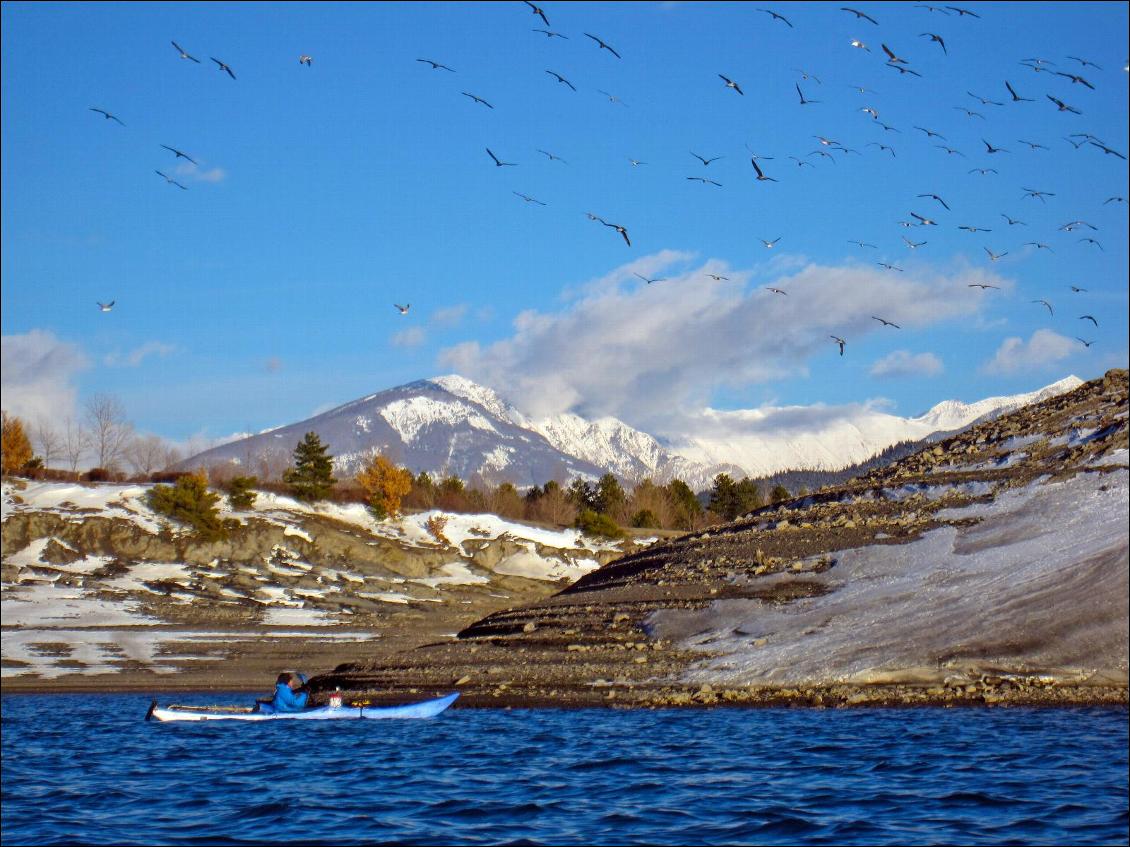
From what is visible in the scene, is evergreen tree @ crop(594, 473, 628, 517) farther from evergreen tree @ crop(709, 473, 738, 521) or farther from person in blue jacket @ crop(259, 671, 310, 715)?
person in blue jacket @ crop(259, 671, 310, 715)

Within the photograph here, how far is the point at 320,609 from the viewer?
6425 cm

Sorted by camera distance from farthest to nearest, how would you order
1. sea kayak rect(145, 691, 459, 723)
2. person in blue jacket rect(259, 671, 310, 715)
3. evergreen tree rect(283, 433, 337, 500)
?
evergreen tree rect(283, 433, 337, 500), person in blue jacket rect(259, 671, 310, 715), sea kayak rect(145, 691, 459, 723)

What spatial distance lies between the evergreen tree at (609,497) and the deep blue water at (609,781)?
288 ft

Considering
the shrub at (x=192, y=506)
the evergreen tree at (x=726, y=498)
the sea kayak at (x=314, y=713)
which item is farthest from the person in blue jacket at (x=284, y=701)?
the evergreen tree at (x=726, y=498)

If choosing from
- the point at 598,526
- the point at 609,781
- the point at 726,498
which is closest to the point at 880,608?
the point at 609,781

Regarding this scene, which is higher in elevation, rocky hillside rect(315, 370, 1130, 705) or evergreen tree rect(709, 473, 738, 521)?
evergreen tree rect(709, 473, 738, 521)

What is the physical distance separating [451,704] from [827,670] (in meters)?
9.68

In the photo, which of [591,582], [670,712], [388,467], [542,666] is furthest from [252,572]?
[670,712]

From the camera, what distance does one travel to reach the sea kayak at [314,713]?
33.1 meters

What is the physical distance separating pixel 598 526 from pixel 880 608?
57370 mm

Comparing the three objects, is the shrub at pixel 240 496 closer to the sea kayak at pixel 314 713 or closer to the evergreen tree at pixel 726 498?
the sea kayak at pixel 314 713

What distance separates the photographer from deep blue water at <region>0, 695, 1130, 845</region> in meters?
16.9

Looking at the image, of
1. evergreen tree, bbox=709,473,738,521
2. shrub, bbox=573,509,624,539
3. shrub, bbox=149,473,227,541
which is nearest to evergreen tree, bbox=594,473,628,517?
evergreen tree, bbox=709,473,738,521

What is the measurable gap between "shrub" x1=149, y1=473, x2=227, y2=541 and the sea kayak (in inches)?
1543
